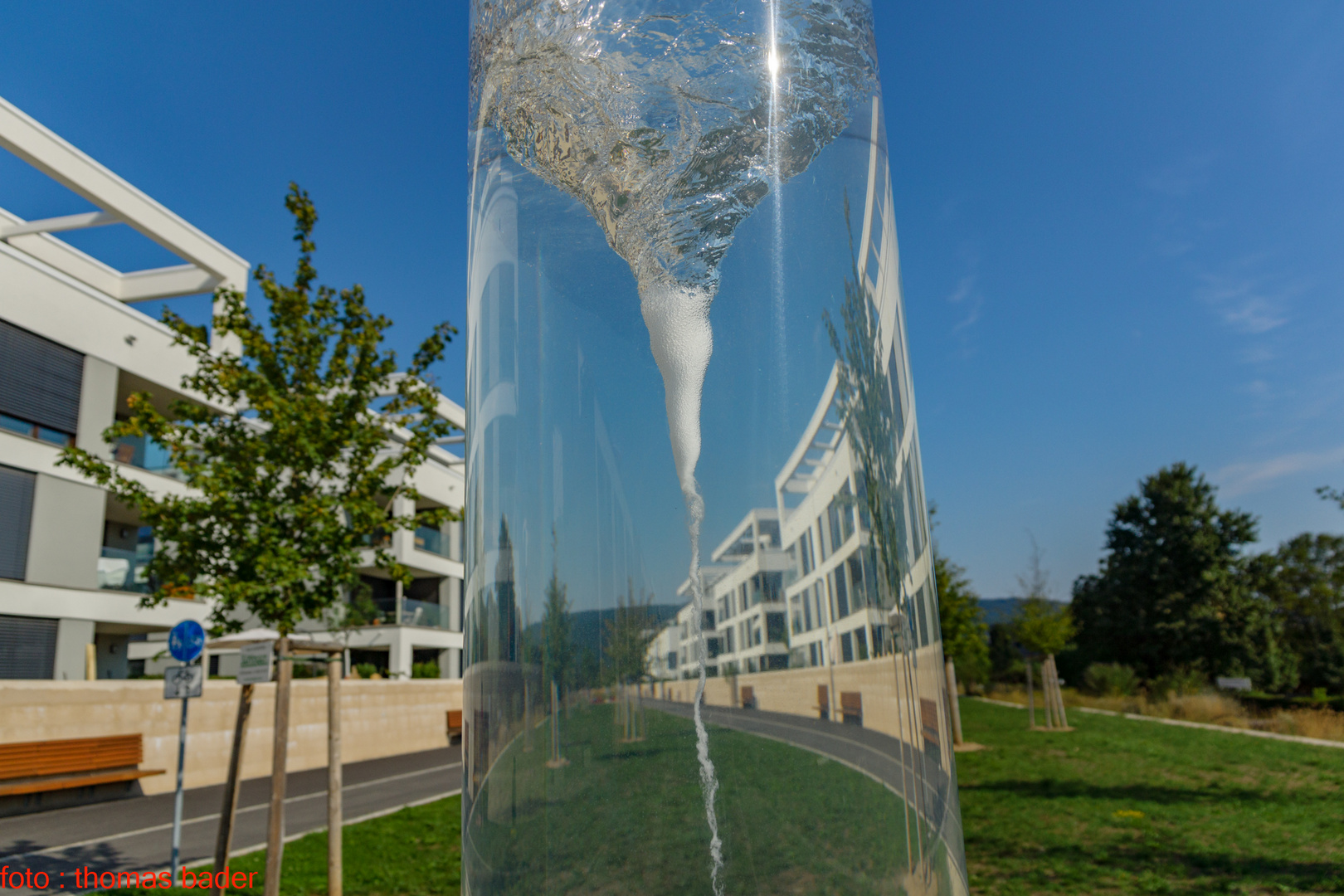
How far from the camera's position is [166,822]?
1032 cm

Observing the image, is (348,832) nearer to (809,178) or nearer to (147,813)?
(147,813)

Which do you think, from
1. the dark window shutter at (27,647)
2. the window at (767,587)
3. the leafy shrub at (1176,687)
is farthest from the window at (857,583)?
the leafy shrub at (1176,687)

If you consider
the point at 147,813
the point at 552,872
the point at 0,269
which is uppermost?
the point at 0,269

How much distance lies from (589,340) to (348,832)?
8.72 meters

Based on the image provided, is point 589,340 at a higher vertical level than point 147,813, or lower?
higher

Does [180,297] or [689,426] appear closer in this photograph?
[689,426]

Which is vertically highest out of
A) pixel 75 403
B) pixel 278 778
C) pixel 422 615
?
pixel 75 403

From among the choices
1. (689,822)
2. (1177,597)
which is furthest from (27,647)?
(1177,597)

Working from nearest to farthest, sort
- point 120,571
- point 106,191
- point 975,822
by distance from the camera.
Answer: point 975,822 < point 106,191 < point 120,571

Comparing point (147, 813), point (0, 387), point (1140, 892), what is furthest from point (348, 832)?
point (0, 387)

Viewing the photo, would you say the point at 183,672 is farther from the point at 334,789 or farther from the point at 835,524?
the point at 835,524

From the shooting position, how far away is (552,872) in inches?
42.4

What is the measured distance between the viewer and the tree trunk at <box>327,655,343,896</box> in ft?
18.1

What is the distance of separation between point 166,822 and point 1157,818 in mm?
10773
